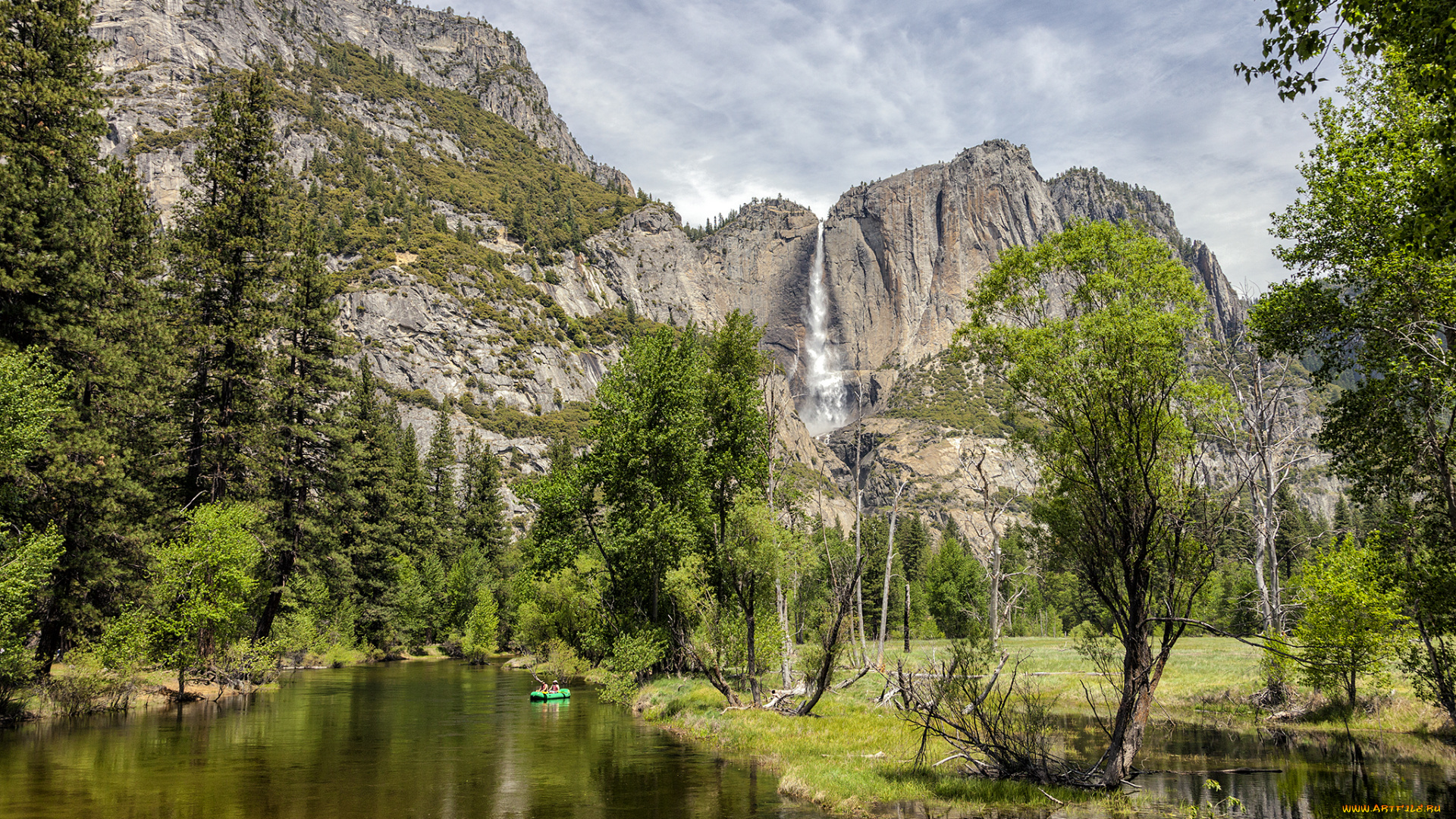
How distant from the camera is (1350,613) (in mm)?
22578

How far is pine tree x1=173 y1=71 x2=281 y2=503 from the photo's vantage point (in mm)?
37688

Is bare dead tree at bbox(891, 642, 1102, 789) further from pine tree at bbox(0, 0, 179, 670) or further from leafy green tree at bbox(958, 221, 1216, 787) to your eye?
pine tree at bbox(0, 0, 179, 670)

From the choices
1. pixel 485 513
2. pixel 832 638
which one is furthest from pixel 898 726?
pixel 485 513

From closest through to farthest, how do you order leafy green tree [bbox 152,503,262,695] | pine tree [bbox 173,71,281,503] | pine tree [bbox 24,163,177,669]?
pine tree [bbox 24,163,177,669], leafy green tree [bbox 152,503,262,695], pine tree [bbox 173,71,281,503]

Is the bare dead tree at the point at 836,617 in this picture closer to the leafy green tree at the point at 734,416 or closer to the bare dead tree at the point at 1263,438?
the leafy green tree at the point at 734,416

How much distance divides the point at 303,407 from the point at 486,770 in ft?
114

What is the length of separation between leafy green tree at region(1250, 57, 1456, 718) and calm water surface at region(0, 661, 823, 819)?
15.5 m

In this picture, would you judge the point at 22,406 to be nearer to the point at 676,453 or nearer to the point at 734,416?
the point at 676,453

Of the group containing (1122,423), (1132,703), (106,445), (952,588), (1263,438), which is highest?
(106,445)

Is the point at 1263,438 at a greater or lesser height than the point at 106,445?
lesser

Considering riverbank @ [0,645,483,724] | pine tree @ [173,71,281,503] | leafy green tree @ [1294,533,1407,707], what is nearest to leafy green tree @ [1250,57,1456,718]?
leafy green tree @ [1294,533,1407,707]

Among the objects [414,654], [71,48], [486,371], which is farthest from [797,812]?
[486,371]

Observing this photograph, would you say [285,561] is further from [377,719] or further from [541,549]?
[377,719]

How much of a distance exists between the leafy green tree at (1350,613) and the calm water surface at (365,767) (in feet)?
59.1
